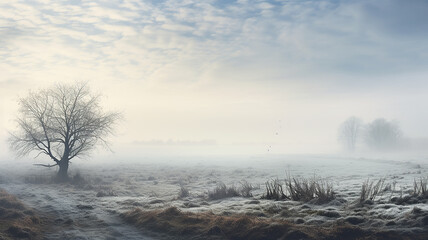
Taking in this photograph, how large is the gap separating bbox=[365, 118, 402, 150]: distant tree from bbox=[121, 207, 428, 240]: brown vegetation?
117349 millimetres

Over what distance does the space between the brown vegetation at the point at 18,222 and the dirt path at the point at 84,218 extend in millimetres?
685

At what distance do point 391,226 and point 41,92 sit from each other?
3965cm

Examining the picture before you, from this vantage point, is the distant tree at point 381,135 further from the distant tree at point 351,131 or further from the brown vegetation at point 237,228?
the brown vegetation at point 237,228

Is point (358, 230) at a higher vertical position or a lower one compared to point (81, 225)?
higher

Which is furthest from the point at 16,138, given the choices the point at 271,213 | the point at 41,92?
the point at 271,213

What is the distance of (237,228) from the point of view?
1191 centimetres

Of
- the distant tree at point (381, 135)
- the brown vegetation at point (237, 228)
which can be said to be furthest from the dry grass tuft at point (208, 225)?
the distant tree at point (381, 135)

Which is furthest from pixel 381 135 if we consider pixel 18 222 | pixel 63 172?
pixel 18 222

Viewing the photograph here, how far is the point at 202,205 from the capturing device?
18.7 m

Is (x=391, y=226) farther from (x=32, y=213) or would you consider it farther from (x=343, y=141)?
(x=343, y=141)

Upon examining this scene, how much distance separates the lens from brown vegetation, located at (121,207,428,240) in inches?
403

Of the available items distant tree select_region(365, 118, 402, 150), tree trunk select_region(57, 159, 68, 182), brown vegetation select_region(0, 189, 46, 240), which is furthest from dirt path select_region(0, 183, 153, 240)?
distant tree select_region(365, 118, 402, 150)

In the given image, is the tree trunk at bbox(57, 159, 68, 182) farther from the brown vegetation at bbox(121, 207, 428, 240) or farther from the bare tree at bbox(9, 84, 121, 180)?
the brown vegetation at bbox(121, 207, 428, 240)

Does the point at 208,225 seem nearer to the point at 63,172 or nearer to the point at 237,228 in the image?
the point at 237,228
